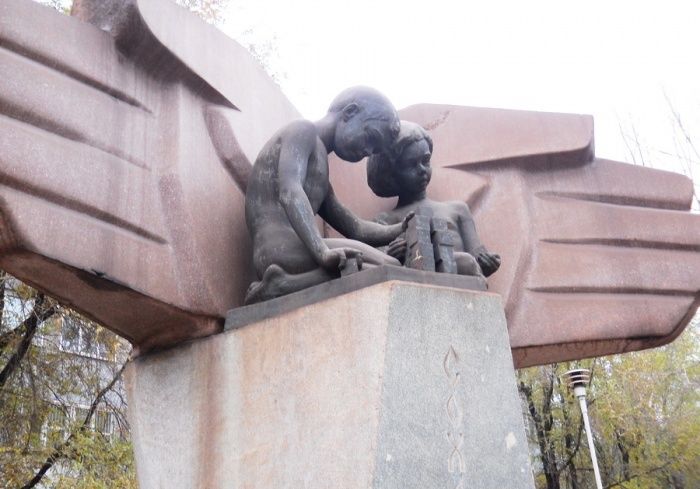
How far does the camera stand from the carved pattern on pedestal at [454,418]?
2.54m

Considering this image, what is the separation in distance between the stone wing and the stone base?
1.46 ft

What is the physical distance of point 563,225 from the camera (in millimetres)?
4480

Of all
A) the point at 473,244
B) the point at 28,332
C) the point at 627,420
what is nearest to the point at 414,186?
the point at 473,244

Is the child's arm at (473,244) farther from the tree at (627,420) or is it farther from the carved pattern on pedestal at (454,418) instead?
the tree at (627,420)

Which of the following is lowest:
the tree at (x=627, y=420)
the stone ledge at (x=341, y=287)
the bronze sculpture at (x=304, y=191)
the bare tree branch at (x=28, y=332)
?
the stone ledge at (x=341, y=287)

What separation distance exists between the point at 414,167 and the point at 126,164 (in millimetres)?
1452

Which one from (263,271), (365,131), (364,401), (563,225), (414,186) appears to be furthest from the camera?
(563,225)

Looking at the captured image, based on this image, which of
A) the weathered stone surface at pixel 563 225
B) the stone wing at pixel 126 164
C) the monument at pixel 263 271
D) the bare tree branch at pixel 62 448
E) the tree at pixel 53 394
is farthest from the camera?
the tree at pixel 53 394

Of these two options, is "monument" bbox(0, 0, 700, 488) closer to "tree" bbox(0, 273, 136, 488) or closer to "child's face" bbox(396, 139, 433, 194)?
"child's face" bbox(396, 139, 433, 194)

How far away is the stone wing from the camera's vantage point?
297cm

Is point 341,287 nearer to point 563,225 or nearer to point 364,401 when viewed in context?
point 364,401

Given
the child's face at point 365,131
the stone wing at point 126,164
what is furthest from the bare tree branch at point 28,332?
the child's face at point 365,131

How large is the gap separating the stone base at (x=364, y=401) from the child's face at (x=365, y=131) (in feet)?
2.90

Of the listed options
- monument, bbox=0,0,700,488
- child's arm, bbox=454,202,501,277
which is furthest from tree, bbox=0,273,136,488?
child's arm, bbox=454,202,501,277
